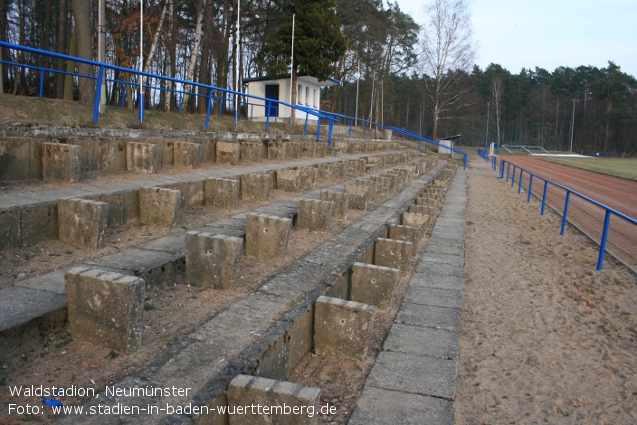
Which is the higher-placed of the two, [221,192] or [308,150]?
[308,150]

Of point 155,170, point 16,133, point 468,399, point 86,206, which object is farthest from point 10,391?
point 155,170

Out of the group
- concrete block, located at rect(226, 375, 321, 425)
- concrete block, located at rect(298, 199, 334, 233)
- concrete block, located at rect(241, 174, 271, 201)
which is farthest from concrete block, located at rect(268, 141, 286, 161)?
concrete block, located at rect(226, 375, 321, 425)

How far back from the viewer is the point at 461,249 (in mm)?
7707

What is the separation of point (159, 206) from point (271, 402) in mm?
3471

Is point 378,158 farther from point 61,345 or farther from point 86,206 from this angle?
point 61,345

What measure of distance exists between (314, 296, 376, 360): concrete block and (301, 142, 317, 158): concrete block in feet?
35.8

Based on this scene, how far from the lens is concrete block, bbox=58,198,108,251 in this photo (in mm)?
4305

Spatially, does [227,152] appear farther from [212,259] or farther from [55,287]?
[55,287]

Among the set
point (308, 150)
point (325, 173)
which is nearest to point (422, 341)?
point (325, 173)

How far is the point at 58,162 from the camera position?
18.7ft

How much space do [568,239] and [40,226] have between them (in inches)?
351

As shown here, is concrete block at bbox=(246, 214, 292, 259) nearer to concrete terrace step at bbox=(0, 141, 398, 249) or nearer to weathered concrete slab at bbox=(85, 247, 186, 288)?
weathered concrete slab at bbox=(85, 247, 186, 288)

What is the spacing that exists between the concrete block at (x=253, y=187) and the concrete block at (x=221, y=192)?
2.57 ft

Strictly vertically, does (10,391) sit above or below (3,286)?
below
